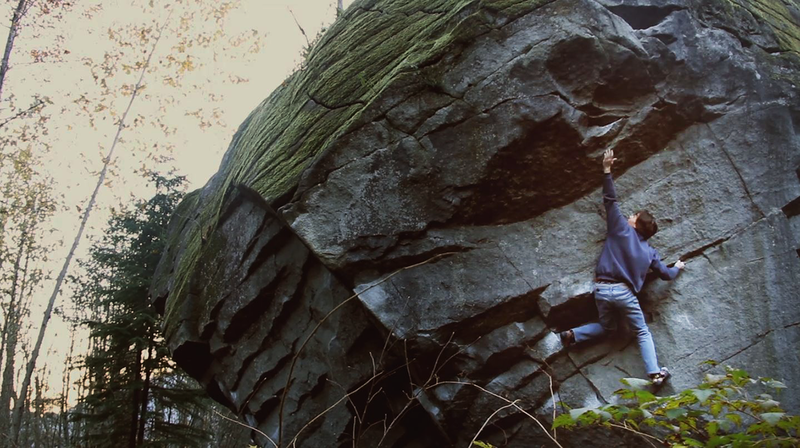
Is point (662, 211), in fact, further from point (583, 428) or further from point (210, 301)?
point (210, 301)

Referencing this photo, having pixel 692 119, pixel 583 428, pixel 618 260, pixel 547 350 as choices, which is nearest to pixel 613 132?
pixel 692 119

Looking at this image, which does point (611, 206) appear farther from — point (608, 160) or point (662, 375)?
point (662, 375)

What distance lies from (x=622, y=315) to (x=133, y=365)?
8695 millimetres

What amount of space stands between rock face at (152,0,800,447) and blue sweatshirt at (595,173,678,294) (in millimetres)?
198

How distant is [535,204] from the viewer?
641cm

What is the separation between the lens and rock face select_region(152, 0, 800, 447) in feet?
19.4

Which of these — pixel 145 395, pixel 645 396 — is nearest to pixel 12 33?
pixel 145 395

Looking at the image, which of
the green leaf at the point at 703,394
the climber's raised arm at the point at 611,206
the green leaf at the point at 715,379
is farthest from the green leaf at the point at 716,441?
the climber's raised arm at the point at 611,206

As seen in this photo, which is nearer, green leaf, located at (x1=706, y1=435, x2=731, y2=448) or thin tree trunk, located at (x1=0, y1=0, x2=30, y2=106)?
green leaf, located at (x1=706, y1=435, x2=731, y2=448)

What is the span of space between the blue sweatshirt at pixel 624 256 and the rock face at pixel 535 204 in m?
0.20

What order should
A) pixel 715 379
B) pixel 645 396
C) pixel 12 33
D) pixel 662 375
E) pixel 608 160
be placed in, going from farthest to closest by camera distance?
pixel 12 33 < pixel 608 160 < pixel 662 375 < pixel 715 379 < pixel 645 396

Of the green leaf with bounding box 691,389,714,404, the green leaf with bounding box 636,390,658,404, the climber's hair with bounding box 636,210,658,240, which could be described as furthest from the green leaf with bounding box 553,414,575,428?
the climber's hair with bounding box 636,210,658,240

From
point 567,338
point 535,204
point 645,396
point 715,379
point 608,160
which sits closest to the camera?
point 645,396

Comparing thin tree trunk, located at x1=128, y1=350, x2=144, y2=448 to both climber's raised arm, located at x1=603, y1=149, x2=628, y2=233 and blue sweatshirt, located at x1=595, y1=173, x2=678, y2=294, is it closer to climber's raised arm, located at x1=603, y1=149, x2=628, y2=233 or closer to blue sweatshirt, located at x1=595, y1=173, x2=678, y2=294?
blue sweatshirt, located at x1=595, y1=173, x2=678, y2=294
